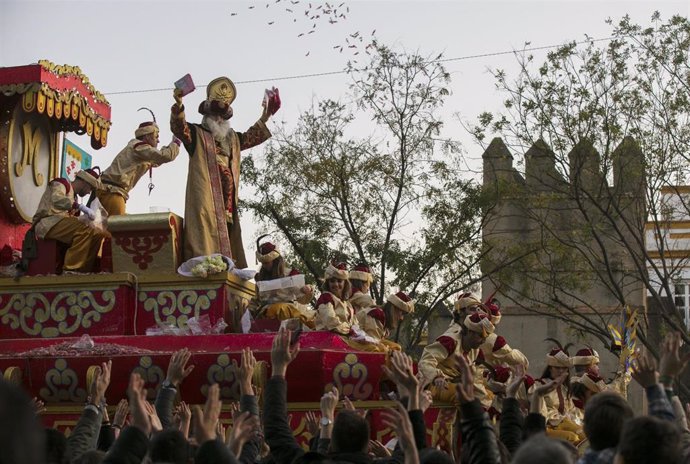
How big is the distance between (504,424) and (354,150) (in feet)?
57.6

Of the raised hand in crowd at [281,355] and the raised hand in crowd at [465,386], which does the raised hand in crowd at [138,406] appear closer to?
the raised hand in crowd at [281,355]

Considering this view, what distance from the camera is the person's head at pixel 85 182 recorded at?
40.1 feet

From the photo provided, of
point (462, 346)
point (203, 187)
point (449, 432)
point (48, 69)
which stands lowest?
point (449, 432)

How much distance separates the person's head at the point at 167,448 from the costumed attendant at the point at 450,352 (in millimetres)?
6047

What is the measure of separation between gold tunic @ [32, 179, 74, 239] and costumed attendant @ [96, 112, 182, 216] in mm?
466

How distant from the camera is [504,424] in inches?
248

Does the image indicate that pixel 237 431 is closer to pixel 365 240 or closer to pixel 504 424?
pixel 504 424

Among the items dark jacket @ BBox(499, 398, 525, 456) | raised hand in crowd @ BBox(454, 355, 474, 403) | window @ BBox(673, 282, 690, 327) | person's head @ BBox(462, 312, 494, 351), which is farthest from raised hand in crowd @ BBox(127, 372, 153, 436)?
window @ BBox(673, 282, 690, 327)

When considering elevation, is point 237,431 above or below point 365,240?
below

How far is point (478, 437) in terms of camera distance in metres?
4.74

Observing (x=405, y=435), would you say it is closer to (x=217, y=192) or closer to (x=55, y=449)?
(x=55, y=449)

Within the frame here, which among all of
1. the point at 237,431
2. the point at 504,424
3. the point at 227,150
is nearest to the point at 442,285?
the point at 227,150

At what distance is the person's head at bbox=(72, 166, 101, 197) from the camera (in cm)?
1221

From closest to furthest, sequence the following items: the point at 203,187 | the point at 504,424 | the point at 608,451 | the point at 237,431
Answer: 1. the point at 608,451
2. the point at 237,431
3. the point at 504,424
4. the point at 203,187
